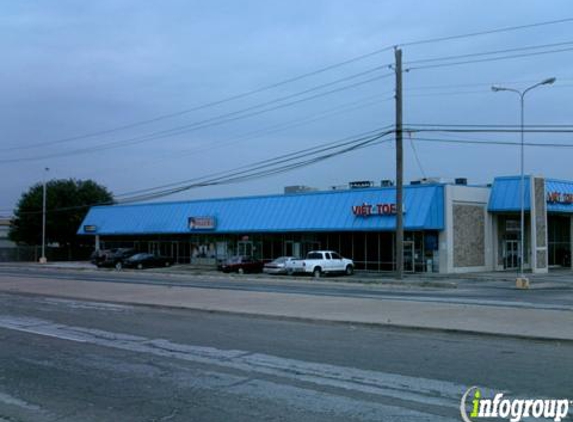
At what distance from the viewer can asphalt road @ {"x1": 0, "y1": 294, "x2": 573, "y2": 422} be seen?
24.0ft

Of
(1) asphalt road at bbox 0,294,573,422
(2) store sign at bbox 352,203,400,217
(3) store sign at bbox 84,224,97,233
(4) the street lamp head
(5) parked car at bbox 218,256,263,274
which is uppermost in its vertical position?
(4) the street lamp head

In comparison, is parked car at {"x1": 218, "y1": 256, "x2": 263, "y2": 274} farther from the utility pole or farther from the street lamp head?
the street lamp head

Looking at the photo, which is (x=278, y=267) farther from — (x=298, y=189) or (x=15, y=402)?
(x=15, y=402)

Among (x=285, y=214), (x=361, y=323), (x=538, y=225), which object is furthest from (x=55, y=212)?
(x=361, y=323)

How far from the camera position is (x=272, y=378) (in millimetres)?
8961

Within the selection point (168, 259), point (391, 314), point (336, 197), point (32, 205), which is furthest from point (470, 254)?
point (32, 205)

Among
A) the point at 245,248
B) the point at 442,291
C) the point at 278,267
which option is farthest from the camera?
the point at 245,248

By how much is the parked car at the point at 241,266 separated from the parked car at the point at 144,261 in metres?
9.81

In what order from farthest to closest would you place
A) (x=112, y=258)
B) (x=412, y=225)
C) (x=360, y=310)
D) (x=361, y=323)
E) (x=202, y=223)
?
1. (x=202, y=223)
2. (x=112, y=258)
3. (x=412, y=225)
4. (x=360, y=310)
5. (x=361, y=323)

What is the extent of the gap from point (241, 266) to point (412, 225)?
500 inches

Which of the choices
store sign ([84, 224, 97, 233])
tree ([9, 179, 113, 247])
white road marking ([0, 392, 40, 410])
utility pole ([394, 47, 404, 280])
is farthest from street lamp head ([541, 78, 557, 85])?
tree ([9, 179, 113, 247])

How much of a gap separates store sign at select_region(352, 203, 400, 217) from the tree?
1687 inches

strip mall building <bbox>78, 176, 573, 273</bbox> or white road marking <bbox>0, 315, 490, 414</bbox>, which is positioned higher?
strip mall building <bbox>78, 176, 573, 273</bbox>

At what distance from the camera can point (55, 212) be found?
8062 cm
